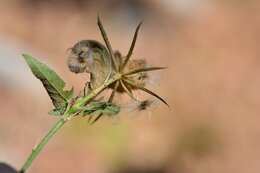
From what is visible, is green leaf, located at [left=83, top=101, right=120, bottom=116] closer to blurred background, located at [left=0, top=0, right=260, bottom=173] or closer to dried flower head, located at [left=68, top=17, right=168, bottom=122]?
dried flower head, located at [left=68, top=17, right=168, bottom=122]

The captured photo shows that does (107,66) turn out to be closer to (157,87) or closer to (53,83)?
(53,83)

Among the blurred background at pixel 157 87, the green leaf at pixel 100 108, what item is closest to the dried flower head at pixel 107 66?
the green leaf at pixel 100 108

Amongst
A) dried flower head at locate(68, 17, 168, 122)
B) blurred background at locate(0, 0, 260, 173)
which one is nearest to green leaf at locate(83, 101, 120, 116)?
dried flower head at locate(68, 17, 168, 122)

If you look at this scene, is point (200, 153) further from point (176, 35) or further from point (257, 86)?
point (176, 35)

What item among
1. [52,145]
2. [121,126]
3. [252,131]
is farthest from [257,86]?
[52,145]

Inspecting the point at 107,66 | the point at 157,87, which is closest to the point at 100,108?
the point at 107,66

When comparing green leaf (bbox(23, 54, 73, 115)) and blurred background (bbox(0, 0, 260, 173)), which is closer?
green leaf (bbox(23, 54, 73, 115))
